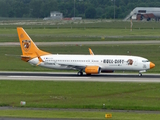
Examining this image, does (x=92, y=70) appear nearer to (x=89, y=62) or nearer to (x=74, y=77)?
(x=89, y=62)

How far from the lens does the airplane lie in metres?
65.4

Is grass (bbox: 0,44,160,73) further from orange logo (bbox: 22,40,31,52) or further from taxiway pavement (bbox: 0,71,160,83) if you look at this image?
taxiway pavement (bbox: 0,71,160,83)

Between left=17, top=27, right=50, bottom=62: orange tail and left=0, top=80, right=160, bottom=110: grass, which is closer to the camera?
left=0, top=80, right=160, bottom=110: grass

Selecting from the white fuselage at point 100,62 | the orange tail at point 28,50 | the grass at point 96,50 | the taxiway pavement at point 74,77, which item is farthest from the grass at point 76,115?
the grass at point 96,50

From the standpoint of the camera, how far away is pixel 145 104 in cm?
4412

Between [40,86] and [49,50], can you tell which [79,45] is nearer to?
[49,50]

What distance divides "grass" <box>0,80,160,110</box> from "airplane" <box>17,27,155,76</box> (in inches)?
343

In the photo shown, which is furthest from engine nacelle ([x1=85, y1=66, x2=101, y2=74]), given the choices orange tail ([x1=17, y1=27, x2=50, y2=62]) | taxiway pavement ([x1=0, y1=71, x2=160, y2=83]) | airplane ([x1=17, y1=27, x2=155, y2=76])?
orange tail ([x1=17, y1=27, x2=50, y2=62])

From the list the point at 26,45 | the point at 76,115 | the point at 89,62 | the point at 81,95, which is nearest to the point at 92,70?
the point at 89,62

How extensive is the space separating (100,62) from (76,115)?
93.8 feet

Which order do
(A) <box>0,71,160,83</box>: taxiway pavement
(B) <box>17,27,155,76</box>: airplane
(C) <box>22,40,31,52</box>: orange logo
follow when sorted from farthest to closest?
(C) <box>22,40,31,52</box>: orange logo → (B) <box>17,27,155,76</box>: airplane → (A) <box>0,71,160,83</box>: taxiway pavement

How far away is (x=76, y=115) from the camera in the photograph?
125 feet

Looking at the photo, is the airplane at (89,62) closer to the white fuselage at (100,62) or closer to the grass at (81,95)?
the white fuselage at (100,62)

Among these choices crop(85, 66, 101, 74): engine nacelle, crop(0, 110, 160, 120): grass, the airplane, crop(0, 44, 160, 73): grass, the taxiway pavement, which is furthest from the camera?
crop(0, 44, 160, 73): grass
